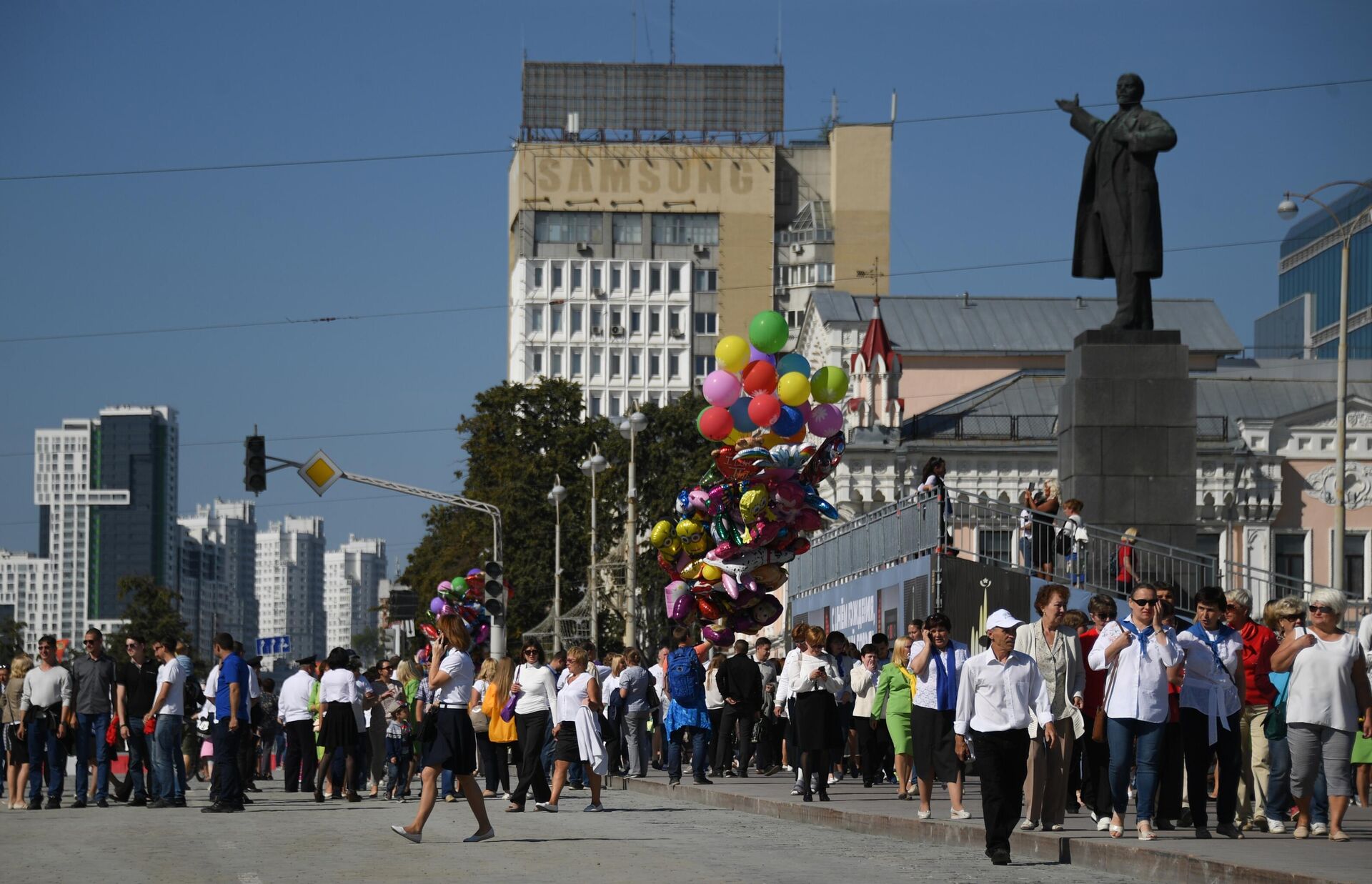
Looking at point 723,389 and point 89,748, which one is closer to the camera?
point 89,748

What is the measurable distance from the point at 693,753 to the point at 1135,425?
20.8ft

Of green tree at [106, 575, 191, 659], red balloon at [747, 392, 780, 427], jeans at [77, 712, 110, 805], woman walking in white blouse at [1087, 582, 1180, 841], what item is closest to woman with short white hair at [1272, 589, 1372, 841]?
woman walking in white blouse at [1087, 582, 1180, 841]

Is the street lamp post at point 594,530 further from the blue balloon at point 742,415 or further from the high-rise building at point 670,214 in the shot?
the high-rise building at point 670,214

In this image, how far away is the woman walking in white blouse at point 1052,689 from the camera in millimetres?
15344

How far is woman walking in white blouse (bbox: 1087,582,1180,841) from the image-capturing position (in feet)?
47.6

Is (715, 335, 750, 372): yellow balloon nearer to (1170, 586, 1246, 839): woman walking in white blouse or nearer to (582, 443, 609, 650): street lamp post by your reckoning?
(582, 443, 609, 650): street lamp post

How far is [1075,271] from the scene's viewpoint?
2517 centimetres

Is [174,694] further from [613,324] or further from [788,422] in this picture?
[613,324]

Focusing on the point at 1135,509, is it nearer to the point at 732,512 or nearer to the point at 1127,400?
the point at 1127,400

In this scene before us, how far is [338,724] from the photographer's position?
77.8 feet

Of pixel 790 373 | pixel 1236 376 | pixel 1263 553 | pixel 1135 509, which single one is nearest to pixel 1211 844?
pixel 1135 509

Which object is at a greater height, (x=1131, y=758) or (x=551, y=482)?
(x=551, y=482)

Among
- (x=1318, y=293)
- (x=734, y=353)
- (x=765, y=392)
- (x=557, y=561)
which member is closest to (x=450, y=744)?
(x=765, y=392)

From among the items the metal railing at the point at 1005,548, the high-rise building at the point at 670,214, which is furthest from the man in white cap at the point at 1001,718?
the high-rise building at the point at 670,214
